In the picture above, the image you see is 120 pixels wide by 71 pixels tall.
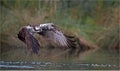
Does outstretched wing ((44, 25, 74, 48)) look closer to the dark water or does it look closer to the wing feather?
the wing feather

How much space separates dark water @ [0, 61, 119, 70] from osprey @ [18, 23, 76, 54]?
26 cm

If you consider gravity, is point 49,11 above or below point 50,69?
above

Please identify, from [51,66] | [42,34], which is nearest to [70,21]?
[42,34]

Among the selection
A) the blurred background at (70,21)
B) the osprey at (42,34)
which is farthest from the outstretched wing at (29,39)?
the blurred background at (70,21)

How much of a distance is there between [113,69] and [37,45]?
48.1 inches

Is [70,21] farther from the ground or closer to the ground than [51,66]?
farther from the ground

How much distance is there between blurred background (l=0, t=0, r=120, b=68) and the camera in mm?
8016

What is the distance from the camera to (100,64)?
24.4 ft

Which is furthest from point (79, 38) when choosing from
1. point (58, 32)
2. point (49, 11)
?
point (58, 32)

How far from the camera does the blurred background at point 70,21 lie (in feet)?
26.3

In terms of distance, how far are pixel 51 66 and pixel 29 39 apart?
0.52m

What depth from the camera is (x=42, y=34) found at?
725cm

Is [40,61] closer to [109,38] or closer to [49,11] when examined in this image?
[49,11]

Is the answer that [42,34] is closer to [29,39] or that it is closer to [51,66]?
[29,39]
